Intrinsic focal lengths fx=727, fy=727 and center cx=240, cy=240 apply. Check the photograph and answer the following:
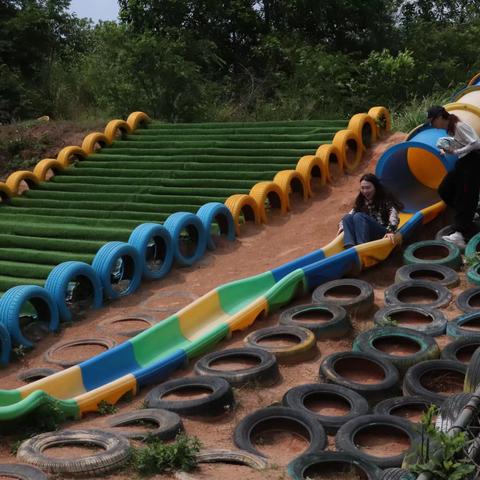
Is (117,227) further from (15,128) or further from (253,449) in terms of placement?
(15,128)

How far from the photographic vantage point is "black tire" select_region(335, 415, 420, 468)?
387 centimetres

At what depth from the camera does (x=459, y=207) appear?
7.30m

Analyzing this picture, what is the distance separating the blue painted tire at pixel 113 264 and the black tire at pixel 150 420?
97.5 inches

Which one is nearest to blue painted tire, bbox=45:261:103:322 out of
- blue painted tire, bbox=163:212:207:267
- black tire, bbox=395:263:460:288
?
blue painted tire, bbox=163:212:207:267

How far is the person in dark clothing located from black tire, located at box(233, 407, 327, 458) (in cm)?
350

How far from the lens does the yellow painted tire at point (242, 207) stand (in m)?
8.80

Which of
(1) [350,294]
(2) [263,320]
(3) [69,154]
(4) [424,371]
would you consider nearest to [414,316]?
(1) [350,294]

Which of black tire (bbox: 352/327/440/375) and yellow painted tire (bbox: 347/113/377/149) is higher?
yellow painted tire (bbox: 347/113/377/149)

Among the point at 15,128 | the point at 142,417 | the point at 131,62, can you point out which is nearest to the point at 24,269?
the point at 142,417

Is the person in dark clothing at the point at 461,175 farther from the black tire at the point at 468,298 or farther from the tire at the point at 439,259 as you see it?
the black tire at the point at 468,298

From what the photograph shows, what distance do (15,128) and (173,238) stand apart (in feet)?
24.2

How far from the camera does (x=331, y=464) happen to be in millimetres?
3783

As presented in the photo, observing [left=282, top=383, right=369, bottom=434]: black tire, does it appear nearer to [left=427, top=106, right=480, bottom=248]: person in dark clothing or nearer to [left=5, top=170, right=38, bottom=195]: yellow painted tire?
[left=427, top=106, right=480, bottom=248]: person in dark clothing

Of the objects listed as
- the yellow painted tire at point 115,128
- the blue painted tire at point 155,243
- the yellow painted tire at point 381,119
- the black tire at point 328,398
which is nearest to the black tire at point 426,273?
the black tire at point 328,398
